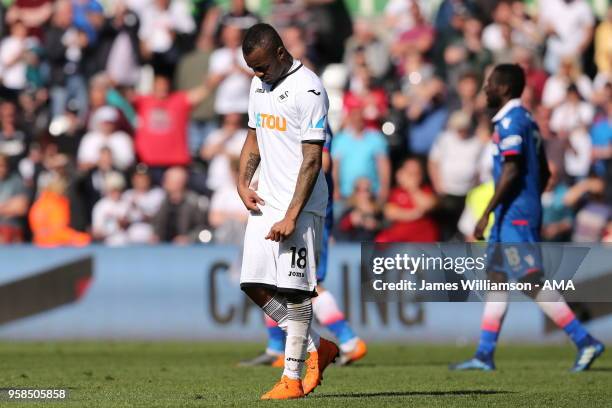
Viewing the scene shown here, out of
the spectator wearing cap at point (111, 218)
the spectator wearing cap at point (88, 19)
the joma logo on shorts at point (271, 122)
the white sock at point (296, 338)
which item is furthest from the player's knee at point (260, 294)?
the spectator wearing cap at point (88, 19)

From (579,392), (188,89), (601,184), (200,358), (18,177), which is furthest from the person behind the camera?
(188,89)

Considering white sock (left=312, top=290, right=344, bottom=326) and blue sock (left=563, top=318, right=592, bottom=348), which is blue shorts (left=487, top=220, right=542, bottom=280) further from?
white sock (left=312, top=290, right=344, bottom=326)

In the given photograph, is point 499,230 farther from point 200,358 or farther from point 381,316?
point 381,316

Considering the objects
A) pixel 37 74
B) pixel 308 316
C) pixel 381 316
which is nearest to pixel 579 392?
pixel 308 316

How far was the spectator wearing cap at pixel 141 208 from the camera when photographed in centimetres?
1941

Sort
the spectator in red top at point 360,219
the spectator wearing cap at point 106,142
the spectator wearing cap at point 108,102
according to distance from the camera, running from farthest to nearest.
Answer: the spectator wearing cap at point 108,102
the spectator wearing cap at point 106,142
the spectator in red top at point 360,219

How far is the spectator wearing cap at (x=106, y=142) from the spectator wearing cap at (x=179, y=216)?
61.8 inches

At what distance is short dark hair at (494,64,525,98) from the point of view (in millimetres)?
12711

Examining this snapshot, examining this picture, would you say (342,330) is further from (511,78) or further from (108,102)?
(108,102)

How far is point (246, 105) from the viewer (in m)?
20.9

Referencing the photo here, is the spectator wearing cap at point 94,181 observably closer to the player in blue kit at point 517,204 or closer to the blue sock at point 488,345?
the blue sock at point 488,345

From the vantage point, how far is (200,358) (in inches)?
583

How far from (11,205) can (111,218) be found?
56.7 inches

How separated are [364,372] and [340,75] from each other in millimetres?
8997
